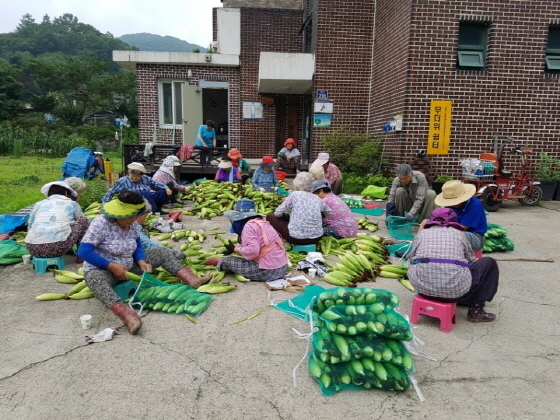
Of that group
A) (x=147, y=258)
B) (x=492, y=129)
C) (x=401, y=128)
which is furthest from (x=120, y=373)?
(x=492, y=129)

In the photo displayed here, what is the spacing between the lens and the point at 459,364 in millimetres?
3381

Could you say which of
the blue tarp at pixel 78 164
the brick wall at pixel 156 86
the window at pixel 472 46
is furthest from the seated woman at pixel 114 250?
the brick wall at pixel 156 86

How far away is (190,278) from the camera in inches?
192

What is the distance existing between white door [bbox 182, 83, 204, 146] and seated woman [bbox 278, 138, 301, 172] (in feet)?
14.5

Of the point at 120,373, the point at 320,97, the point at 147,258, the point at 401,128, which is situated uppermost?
the point at 320,97

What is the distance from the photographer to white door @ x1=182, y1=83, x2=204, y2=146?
16.1m

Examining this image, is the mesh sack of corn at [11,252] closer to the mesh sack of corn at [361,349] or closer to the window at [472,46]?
the mesh sack of corn at [361,349]

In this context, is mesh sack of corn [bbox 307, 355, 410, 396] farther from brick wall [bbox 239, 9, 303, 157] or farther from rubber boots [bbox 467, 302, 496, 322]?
brick wall [bbox 239, 9, 303, 157]

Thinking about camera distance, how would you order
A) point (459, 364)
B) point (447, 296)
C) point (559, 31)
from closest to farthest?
point (459, 364) → point (447, 296) → point (559, 31)

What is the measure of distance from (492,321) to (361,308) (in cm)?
195

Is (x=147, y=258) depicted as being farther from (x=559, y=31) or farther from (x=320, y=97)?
(x=559, y=31)

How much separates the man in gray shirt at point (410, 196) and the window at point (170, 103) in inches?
454

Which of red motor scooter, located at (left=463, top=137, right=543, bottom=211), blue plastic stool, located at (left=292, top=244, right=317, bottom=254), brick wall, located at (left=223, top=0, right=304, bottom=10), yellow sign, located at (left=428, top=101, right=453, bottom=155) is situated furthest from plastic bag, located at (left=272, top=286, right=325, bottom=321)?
brick wall, located at (left=223, top=0, right=304, bottom=10)

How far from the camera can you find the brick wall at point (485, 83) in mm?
10461
